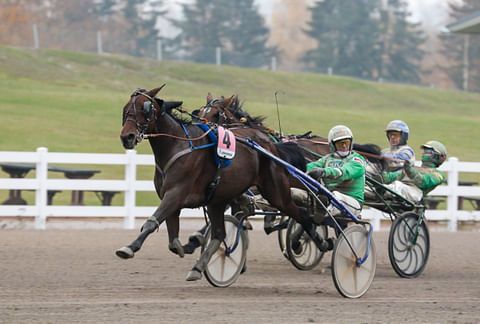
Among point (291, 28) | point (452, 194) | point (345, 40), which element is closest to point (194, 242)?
point (452, 194)

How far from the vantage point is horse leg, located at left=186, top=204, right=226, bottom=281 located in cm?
667

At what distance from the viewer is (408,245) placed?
27.1ft

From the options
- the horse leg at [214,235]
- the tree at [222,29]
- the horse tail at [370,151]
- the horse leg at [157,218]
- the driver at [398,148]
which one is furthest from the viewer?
the tree at [222,29]

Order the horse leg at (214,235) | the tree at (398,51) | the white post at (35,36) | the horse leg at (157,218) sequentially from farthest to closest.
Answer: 1. the tree at (398,51)
2. the white post at (35,36)
3. the horse leg at (214,235)
4. the horse leg at (157,218)

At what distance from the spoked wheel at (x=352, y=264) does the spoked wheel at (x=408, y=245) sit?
136 centimetres

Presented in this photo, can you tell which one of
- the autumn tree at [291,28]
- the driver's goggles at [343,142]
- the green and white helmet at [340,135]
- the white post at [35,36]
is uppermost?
the autumn tree at [291,28]

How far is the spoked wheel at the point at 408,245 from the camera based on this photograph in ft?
26.5

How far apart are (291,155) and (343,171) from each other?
2.93 feet

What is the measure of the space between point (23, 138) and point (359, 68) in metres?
36.4

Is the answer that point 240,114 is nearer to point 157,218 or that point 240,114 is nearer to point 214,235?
point 214,235

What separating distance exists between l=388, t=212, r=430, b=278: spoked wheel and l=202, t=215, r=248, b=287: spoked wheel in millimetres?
1724

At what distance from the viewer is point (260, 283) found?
24.3 ft

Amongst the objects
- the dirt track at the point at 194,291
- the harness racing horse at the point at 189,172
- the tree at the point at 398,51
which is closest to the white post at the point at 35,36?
the tree at the point at 398,51

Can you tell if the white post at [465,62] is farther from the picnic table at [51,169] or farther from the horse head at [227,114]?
the horse head at [227,114]
